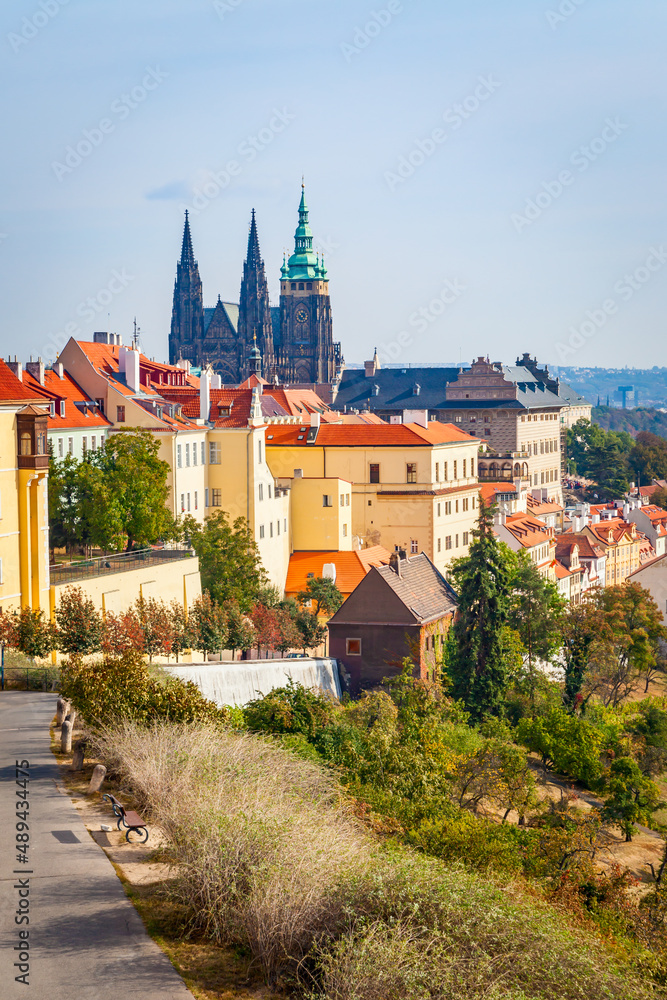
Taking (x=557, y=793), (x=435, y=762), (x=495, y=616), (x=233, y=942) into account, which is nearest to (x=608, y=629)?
(x=495, y=616)

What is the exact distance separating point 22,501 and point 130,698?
20385mm

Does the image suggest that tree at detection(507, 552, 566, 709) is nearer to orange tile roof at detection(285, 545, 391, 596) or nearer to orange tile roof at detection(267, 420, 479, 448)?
orange tile roof at detection(285, 545, 391, 596)

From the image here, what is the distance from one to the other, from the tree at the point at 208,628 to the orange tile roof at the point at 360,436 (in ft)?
88.7

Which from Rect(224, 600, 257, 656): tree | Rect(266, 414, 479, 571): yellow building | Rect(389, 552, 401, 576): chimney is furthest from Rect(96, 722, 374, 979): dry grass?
Rect(266, 414, 479, 571): yellow building

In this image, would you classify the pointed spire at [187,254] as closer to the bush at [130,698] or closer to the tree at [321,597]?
the tree at [321,597]

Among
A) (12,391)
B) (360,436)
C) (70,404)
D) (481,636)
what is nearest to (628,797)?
(481,636)

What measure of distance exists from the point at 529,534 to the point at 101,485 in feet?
147

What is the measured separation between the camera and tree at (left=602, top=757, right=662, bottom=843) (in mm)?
41094

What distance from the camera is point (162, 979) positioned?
1284cm

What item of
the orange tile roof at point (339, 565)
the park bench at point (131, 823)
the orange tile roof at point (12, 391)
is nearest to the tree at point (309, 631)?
the orange tile roof at point (339, 565)

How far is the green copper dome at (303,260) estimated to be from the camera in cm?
19512

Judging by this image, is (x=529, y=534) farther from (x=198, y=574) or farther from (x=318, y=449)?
(x=198, y=574)

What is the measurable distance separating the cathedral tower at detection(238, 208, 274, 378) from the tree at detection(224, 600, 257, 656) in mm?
142072

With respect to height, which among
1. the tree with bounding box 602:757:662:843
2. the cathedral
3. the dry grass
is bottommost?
the tree with bounding box 602:757:662:843
